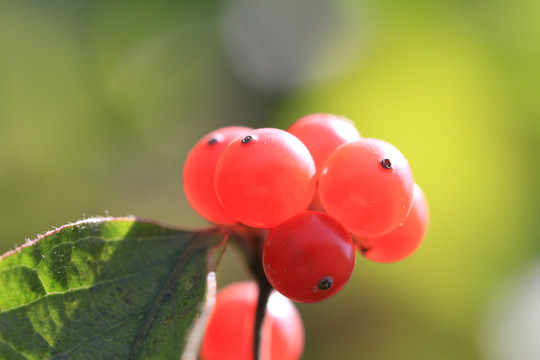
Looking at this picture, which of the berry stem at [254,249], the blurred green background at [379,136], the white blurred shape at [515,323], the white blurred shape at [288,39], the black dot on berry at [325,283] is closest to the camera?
the black dot on berry at [325,283]

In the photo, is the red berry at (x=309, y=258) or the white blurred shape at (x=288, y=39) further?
the white blurred shape at (x=288, y=39)

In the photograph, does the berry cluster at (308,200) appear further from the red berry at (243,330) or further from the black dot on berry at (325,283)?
the red berry at (243,330)

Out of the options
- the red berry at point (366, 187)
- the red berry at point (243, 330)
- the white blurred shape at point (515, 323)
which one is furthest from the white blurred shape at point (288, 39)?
the red berry at point (366, 187)

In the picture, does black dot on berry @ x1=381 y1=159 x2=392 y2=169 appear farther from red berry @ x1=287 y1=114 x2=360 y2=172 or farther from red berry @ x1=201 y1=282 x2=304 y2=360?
red berry @ x1=201 y1=282 x2=304 y2=360

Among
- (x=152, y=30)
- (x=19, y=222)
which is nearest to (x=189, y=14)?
(x=152, y=30)

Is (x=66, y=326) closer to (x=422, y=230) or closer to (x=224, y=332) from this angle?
(x=224, y=332)

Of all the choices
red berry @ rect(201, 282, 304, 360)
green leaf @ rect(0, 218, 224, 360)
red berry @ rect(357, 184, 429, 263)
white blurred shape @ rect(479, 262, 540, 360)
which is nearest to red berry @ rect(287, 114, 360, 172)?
red berry @ rect(357, 184, 429, 263)

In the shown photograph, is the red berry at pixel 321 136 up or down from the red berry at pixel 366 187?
up
